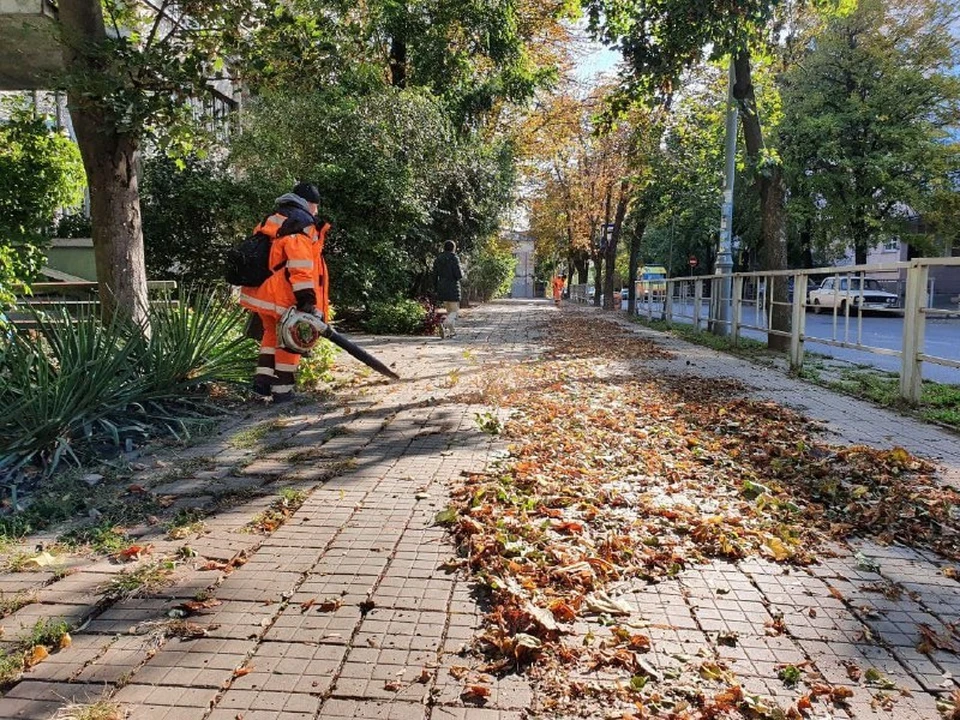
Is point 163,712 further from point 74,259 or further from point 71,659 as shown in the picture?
point 74,259

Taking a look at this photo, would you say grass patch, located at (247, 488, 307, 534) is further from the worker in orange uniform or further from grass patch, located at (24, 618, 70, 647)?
the worker in orange uniform

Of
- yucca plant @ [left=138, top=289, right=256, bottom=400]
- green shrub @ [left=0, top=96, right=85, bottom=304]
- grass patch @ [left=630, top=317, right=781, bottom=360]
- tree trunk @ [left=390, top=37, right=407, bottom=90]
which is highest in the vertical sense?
tree trunk @ [left=390, top=37, right=407, bottom=90]

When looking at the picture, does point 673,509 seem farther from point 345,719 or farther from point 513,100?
point 513,100

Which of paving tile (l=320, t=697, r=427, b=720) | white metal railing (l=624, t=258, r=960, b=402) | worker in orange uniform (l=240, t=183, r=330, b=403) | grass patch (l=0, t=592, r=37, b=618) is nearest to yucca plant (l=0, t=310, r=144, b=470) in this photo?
worker in orange uniform (l=240, t=183, r=330, b=403)

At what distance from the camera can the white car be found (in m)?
8.22

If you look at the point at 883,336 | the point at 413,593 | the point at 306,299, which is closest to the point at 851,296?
the point at 883,336

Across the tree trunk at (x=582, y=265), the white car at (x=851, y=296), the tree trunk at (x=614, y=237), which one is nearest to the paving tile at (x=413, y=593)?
the white car at (x=851, y=296)

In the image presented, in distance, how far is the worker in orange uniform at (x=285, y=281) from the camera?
671cm

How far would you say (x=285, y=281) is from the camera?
6832 millimetres

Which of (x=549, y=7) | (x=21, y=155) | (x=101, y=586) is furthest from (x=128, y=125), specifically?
(x=549, y=7)

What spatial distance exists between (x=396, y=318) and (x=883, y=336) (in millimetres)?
9163

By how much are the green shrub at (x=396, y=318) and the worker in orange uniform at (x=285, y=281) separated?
7.76 m

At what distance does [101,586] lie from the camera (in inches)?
127

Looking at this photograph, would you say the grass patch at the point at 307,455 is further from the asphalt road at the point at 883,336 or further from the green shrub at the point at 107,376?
the asphalt road at the point at 883,336
